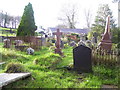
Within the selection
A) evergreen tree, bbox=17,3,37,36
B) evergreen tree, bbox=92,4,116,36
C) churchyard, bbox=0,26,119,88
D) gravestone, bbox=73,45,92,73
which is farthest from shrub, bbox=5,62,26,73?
evergreen tree, bbox=92,4,116,36

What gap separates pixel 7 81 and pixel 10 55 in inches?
208

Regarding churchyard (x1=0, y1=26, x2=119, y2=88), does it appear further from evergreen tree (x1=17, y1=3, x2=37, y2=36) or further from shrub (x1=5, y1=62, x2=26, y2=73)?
evergreen tree (x1=17, y1=3, x2=37, y2=36)

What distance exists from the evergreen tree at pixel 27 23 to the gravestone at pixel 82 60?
39.4ft

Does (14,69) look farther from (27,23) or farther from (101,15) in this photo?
(101,15)

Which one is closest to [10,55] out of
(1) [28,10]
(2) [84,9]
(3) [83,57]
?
(3) [83,57]

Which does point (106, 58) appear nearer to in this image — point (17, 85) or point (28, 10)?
point (17, 85)

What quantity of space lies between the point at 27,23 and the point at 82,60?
41.3 feet

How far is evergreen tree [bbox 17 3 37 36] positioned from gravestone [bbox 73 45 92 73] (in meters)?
12.0

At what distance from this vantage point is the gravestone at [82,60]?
20.0ft

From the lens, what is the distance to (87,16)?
47375 millimetres

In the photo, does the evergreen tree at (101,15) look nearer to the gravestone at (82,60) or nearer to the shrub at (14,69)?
the gravestone at (82,60)

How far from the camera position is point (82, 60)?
618cm

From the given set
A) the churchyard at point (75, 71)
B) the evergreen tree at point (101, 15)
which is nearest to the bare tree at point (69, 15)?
the evergreen tree at point (101, 15)

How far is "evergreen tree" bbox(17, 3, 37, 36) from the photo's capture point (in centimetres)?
1753
